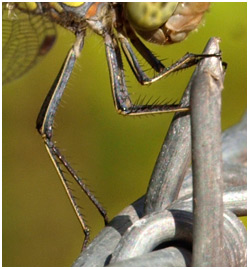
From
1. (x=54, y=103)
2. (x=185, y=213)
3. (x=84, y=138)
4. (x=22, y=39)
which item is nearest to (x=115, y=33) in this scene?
(x=54, y=103)

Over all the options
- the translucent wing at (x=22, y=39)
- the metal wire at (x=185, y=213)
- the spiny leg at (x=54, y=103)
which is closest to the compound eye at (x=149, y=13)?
the spiny leg at (x=54, y=103)

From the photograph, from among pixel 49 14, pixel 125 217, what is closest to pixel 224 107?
pixel 49 14

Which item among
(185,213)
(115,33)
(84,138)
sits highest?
(115,33)

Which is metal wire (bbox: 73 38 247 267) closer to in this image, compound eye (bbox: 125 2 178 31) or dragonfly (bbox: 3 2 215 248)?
dragonfly (bbox: 3 2 215 248)

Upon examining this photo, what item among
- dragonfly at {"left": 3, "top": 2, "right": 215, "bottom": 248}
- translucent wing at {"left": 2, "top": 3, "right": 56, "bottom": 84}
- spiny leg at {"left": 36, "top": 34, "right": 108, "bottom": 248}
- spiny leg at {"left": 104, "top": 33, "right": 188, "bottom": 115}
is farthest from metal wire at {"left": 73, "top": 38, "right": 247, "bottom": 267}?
translucent wing at {"left": 2, "top": 3, "right": 56, "bottom": 84}

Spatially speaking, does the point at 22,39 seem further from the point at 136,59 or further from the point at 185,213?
the point at 185,213

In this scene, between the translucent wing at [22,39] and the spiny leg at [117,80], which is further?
the translucent wing at [22,39]

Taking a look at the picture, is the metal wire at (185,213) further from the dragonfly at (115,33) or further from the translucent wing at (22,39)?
the translucent wing at (22,39)
